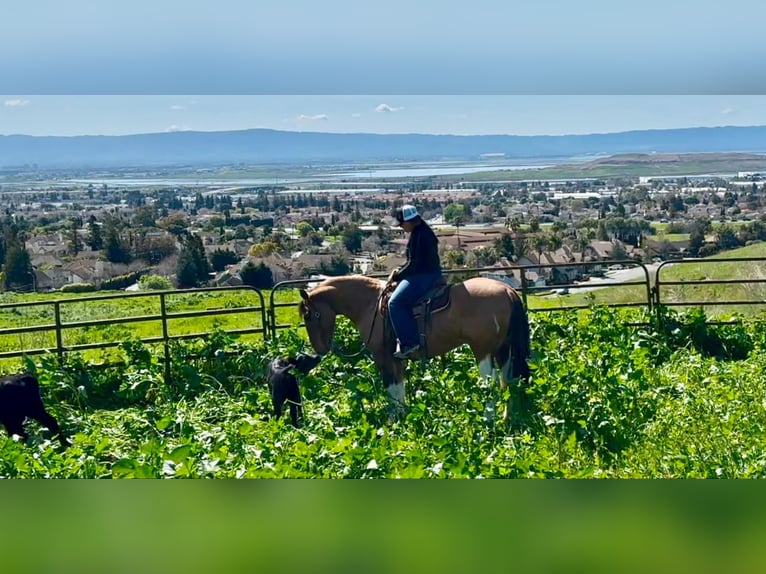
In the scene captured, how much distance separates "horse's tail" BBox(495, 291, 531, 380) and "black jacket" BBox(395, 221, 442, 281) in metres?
0.61

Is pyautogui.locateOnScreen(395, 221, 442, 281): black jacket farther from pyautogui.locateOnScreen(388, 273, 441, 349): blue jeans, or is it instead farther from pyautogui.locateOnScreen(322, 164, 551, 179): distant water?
pyautogui.locateOnScreen(322, 164, 551, 179): distant water

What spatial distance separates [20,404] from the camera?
5930 millimetres

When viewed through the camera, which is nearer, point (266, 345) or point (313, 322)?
point (313, 322)

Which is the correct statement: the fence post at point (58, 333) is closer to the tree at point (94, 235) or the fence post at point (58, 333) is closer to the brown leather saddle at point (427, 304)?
the tree at point (94, 235)

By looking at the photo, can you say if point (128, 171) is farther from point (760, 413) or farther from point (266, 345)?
point (760, 413)

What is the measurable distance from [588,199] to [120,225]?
2871 millimetres

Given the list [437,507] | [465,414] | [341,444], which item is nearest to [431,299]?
[465,414]

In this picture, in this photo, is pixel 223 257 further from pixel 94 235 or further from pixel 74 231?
pixel 74 231

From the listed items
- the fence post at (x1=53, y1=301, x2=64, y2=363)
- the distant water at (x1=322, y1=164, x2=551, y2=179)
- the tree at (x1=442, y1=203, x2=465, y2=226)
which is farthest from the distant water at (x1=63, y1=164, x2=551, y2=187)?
the fence post at (x1=53, y1=301, x2=64, y2=363)

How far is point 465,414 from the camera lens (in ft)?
18.5

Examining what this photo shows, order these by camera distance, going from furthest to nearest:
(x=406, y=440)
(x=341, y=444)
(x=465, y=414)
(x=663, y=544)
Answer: (x=465, y=414)
(x=406, y=440)
(x=341, y=444)
(x=663, y=544)

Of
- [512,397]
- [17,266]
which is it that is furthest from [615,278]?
[17,266]

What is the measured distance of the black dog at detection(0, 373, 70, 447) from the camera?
5883mm

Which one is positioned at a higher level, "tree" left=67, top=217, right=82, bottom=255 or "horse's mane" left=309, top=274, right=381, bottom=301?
"tree" left=67, top=217, right=82, bottom=255
